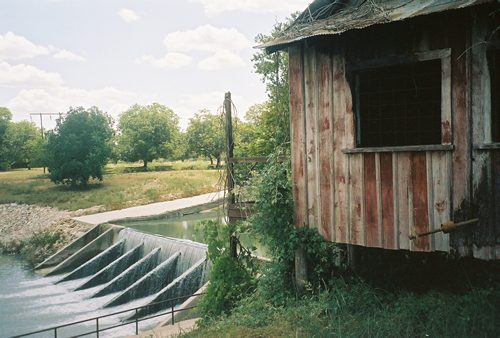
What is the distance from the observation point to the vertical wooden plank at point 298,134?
7.86 metres

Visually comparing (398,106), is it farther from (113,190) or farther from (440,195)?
(113,190)

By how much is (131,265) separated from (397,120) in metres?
15.7

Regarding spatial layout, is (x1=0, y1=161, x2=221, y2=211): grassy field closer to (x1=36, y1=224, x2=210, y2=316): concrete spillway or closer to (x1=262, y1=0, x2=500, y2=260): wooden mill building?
(x1=36, y1=224, x2=210, y2=316): concrete spillway

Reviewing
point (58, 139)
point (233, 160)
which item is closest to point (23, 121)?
point (58, 139)

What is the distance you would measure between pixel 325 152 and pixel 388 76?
5.25 feet

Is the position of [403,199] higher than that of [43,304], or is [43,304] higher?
[403,199]

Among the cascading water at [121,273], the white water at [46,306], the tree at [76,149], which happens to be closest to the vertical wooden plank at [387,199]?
the cascading water at [121,273]

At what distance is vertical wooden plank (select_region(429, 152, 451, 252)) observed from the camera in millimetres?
6316

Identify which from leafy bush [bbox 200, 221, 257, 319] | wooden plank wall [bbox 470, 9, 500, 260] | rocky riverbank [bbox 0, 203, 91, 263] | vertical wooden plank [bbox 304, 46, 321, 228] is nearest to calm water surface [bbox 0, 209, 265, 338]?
leafy bush [bbox 200, 221, 257, 319]

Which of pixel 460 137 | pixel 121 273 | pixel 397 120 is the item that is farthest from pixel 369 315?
pixel 121 273

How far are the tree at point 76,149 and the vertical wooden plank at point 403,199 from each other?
3657 centimetres

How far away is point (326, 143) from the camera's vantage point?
7.55 m

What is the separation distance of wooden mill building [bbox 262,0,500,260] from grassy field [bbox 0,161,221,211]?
84.2ft

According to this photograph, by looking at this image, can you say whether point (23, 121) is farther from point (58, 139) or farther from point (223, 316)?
point (223, 316)
